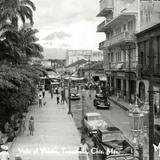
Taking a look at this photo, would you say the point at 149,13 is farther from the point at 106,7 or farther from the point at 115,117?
the point at 115,117

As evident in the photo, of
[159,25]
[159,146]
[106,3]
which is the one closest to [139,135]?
[159,146]

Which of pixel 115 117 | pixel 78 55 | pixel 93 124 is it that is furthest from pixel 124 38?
pixel 78 55

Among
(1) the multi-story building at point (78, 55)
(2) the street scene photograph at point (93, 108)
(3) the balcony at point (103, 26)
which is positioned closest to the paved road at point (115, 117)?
(2) the street scene photograph at point (93, 108)

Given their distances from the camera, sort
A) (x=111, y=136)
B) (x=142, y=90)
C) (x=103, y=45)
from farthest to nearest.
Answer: (x=103, y=45) → (x=142, y=90) → (x=111, y=136)

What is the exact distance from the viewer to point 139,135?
21672 millimetres

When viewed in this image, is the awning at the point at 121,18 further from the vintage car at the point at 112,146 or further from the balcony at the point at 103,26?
the vintage car at the point at 112,146

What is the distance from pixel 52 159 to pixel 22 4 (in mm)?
26391

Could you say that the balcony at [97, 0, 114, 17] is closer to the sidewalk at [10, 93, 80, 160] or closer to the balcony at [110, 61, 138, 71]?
the balcony at [110, 61, 138, 71]

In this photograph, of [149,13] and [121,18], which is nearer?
[149,13]

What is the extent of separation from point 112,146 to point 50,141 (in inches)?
222

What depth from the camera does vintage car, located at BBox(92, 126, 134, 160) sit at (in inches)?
599

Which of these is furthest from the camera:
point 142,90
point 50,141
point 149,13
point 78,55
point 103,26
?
point 78,55

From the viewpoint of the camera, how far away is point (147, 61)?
37.3 meters

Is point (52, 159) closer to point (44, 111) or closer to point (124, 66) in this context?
point (44, 111)
